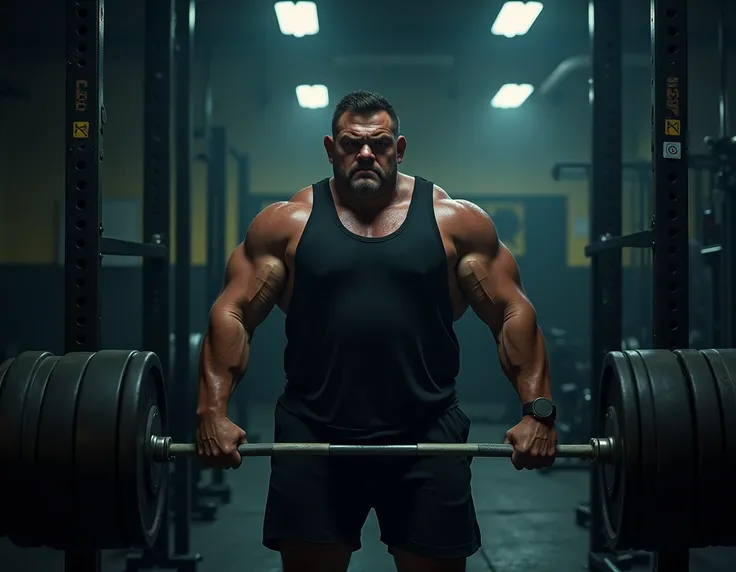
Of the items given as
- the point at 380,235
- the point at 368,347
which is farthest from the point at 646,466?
the point at 380,235

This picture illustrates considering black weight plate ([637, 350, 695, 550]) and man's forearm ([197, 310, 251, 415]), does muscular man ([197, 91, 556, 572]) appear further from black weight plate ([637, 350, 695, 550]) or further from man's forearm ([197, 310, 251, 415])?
black weight plate ([637, 350, 695, 550])

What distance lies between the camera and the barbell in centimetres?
159

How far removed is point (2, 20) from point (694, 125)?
6.22 meters

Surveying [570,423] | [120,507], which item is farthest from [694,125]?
[120,507]

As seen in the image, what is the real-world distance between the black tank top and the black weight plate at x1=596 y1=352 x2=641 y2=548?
385 millimetres

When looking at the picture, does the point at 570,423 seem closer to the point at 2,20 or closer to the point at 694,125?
the point at 694,125

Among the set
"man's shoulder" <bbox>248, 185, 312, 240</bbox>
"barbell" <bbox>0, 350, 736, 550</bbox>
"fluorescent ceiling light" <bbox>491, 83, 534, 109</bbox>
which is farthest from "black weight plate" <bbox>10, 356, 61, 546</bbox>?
"fluorescent ceiling light" <bbox>491, 83, 534, 109</bbox>

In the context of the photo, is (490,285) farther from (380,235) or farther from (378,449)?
(378,449)

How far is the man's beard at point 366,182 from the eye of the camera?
6.01ft

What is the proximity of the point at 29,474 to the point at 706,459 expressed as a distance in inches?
51.9

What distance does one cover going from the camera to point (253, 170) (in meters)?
7.82

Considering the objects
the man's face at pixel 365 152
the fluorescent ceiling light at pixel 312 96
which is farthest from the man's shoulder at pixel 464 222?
the fluorescent ceiling light at pixel 312 96

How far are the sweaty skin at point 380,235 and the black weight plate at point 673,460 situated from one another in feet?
0.76

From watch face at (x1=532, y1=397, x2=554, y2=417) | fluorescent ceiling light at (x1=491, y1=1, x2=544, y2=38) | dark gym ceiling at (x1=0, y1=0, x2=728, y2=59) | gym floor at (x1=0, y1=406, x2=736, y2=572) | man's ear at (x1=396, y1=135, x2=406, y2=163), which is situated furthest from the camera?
dark gym ceiling at (x1=0, y1=0, x2=728, y2=59)
